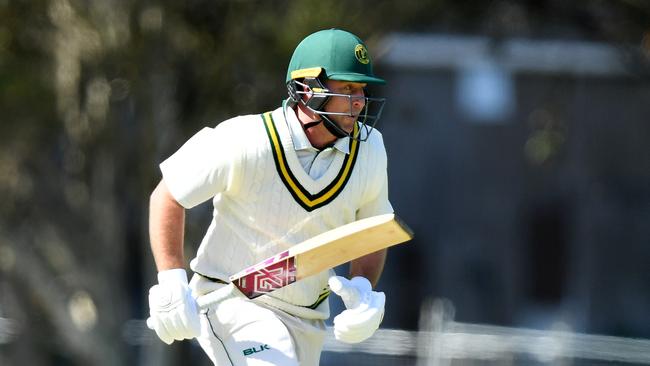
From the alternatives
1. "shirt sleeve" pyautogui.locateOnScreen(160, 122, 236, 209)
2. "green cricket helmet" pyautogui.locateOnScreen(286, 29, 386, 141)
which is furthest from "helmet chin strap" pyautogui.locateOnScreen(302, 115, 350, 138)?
"shirt sleeve" pyautogui.locateOnScreen(160, 122, 236, 209)

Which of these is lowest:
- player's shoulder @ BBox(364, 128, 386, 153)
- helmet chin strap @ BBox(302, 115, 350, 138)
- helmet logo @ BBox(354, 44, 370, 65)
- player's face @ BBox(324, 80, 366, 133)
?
player's shoulder @ BBox(364, 128, 386, 153)

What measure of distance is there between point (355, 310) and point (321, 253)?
0.87ft

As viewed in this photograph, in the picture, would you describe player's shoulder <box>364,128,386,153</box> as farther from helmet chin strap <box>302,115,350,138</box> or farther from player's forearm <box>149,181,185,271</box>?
player's forearm <box>149,181,185,271</box>

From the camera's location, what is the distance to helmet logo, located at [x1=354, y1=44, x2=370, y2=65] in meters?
5.22

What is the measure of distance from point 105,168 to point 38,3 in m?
1.43

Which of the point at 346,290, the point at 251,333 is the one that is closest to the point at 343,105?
the point at 346,290

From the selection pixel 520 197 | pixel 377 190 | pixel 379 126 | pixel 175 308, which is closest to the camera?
pixel 175 308

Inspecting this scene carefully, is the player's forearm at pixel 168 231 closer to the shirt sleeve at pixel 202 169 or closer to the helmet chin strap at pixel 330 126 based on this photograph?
the shirt sleeve at pixel 202 169

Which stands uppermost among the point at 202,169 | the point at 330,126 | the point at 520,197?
the point at 330,126

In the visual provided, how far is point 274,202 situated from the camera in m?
5.25

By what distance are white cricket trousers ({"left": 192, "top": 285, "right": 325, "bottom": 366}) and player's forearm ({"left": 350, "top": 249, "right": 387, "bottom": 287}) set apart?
0.93 ft

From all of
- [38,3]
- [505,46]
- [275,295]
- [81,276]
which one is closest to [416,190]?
[505,46]

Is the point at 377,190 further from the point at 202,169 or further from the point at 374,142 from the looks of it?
the point at 202,169

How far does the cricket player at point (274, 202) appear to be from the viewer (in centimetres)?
517
